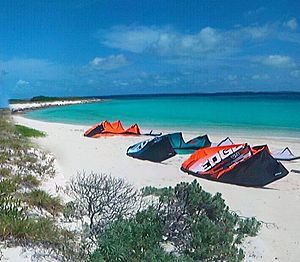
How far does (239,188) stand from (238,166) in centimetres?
63

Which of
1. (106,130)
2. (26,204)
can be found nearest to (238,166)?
(26,204)

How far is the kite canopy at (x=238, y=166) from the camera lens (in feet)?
28.6

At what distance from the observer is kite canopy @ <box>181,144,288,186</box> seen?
871 cm

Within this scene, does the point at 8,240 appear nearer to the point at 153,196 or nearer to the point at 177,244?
the point at 177,244

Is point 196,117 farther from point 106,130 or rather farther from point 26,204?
point 26,204

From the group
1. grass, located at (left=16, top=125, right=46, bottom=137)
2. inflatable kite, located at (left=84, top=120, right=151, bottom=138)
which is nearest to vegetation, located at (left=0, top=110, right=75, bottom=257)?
grass, located at (left=16, top=125, right=46, bottom=137)

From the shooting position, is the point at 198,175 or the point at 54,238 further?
the point at 198,175

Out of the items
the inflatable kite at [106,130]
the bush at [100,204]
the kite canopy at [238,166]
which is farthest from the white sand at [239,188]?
the inflatable kite at [106,130]

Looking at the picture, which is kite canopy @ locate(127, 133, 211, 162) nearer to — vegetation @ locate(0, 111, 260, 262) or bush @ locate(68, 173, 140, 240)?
vegetation @ locate(0, 111, 260, 262)

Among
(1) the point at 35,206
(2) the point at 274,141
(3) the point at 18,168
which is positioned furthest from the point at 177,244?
(2) the point at 274,141

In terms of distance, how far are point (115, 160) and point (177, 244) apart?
6.92 m

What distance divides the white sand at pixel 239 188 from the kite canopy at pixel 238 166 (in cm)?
24

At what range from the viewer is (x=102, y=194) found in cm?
477

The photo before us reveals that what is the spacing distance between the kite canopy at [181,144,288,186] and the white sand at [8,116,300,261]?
0.78ft
